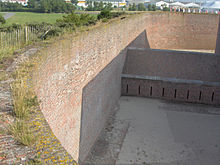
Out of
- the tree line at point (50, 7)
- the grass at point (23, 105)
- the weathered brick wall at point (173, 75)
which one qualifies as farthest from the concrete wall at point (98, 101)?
the tree line at point (50, 7)

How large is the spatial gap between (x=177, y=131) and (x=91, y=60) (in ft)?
16.5

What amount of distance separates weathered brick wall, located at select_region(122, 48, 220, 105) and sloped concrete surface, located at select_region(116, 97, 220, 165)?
515 mm

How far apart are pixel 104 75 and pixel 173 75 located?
563 centimetres

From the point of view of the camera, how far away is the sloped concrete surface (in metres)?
10.1

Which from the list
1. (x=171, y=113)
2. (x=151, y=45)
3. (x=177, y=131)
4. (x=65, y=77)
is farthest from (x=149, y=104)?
(x=151, y=45)

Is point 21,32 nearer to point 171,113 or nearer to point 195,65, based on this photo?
point 171,113

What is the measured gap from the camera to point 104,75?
11.7m

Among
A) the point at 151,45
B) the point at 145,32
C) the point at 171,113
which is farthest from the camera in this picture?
the point at 151,45

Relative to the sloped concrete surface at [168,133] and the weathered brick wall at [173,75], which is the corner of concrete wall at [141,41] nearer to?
the weathered brick wall at [173,75]

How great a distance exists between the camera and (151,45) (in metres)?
24.7

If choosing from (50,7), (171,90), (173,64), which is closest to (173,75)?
(173,64)

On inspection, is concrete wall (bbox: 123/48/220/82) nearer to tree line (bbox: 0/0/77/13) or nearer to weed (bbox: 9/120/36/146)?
weed (bbox: 9/120/36/146)

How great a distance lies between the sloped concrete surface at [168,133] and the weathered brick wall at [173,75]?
1.69 feet

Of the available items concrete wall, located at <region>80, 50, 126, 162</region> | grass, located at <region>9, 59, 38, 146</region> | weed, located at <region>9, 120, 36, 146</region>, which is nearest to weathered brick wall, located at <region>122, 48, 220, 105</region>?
concrete wall, located at <region>80, 50, 126, 162</region>
